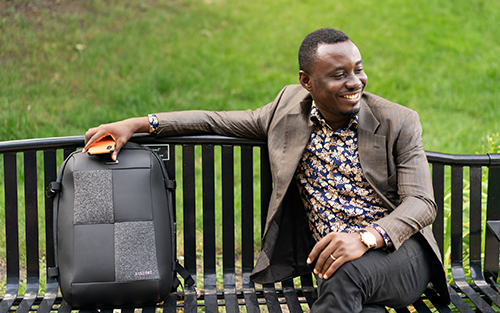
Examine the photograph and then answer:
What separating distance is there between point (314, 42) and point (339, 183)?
2.33ft

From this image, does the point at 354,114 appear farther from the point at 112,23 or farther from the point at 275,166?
the point at 112,23

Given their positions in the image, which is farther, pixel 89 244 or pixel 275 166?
pixel 275 166

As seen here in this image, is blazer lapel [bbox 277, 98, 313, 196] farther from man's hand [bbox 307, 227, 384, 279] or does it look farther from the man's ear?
man's hand [bbox 307, 227, 384, 279]

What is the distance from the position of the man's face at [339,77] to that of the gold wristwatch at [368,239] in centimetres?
57

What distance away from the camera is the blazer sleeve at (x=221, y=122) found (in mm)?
2793

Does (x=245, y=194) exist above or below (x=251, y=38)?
below

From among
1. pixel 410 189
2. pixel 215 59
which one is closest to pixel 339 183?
pixel 410 189

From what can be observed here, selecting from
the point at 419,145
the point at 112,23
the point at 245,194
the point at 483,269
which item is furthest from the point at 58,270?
the point at 112,23

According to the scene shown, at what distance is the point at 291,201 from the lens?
2.83m

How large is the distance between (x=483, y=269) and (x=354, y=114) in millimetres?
1314

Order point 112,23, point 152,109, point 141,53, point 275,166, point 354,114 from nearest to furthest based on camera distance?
1. point 354,114
2. point 275,166
3. point 152,109
4. point 141,53
5. point 112,23

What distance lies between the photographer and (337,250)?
227 centimetres

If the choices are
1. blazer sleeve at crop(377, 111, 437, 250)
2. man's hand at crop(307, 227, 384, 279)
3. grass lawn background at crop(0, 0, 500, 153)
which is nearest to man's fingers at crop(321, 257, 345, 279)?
man's hand at crop(307, 227, 384, 279)

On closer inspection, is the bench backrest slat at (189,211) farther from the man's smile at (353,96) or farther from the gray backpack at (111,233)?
the man's smile at (353,96)
